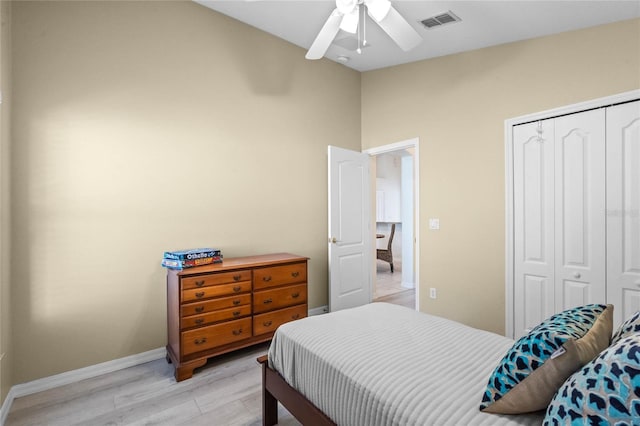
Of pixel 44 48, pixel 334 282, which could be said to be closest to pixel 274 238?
pixel 334 282

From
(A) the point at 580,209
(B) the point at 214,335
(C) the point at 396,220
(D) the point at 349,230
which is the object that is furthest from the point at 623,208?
(C) the point at 396,220

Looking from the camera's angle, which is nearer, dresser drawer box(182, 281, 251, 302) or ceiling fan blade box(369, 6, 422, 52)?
ceiling fan blade box(369, 6, 422, 52)

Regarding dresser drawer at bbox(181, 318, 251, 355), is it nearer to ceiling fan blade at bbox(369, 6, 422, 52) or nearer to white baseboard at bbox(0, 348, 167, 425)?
white baseboard at bbox(0, 348, 167, 425)

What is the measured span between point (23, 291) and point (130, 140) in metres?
1.32

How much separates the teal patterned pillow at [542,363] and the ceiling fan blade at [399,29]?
6.67 ft

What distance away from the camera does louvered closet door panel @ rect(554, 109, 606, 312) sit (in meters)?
2.55

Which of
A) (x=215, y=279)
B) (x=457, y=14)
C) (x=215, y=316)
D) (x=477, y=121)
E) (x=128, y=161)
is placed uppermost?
(x=457, y=14)

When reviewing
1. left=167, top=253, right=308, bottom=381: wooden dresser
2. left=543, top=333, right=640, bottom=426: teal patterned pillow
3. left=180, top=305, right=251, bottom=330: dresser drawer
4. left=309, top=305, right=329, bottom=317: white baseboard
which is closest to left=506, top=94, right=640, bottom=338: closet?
left=309, top=305, right=329, bottom=317: white baseboard

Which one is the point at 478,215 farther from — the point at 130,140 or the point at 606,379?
the point at 130,140

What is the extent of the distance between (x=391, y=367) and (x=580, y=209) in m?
2.34

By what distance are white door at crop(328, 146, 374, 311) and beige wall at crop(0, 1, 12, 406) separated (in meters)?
2.71

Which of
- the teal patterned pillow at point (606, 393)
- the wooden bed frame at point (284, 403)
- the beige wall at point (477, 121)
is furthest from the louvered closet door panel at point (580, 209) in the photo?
the wooden bed frame at point (284, 403)

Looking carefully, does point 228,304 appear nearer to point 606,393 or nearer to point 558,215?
point 606,393

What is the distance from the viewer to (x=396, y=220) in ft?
26.2
